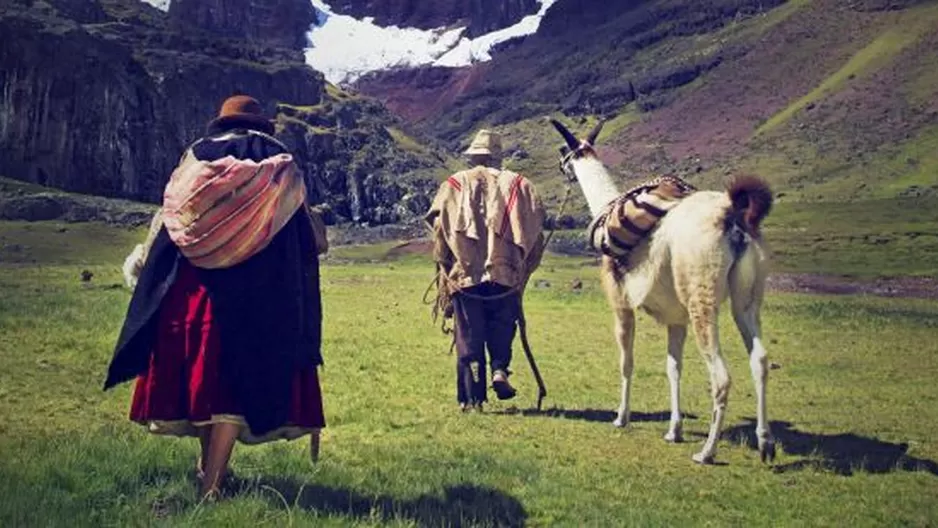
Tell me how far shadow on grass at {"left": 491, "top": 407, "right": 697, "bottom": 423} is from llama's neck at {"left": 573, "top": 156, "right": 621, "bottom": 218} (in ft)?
7.95

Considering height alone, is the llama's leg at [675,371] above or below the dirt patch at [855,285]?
above

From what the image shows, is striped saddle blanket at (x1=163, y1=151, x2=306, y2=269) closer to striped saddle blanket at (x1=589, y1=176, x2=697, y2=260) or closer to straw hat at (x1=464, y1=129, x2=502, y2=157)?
striped saddle blanket at (x1=589, y1=176, x2=697, y2=260)

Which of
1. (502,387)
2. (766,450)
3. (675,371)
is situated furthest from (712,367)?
(502,387)

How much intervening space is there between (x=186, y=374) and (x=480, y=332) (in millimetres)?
5573

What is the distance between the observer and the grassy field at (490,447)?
555 cm

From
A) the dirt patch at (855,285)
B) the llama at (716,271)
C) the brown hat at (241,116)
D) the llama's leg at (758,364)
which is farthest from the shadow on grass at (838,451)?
the dirt patch at (855,285)

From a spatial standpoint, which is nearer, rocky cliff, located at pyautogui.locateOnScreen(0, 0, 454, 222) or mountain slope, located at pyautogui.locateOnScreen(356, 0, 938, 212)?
rocky cliff, located at pyautogui.locateOnScreen(0, 0, 454, 222)

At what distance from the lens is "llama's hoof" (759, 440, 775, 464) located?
815 cm

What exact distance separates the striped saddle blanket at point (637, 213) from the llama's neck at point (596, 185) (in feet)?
2.50

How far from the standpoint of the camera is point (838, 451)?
880 cm

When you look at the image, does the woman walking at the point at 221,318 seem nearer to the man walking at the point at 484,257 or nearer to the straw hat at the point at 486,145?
the man walking at the point at 484,257

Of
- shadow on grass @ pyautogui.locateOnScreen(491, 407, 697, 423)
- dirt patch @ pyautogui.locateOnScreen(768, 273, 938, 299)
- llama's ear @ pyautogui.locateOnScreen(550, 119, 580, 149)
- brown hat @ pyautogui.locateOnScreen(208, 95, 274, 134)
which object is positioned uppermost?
llama's ear @ pyautogui.locateOnScreen(550, 119, 580, 149)

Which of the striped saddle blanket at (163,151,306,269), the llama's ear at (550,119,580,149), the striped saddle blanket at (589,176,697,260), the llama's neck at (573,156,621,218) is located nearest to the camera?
the striped saddle blanket at (163,151,306,269)

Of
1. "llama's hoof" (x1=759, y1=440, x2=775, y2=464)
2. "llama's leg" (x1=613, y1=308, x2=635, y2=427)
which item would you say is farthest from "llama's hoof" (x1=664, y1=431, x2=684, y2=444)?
"llama's hoof" (x1=759, y1=440, x2=775, y2=464)
